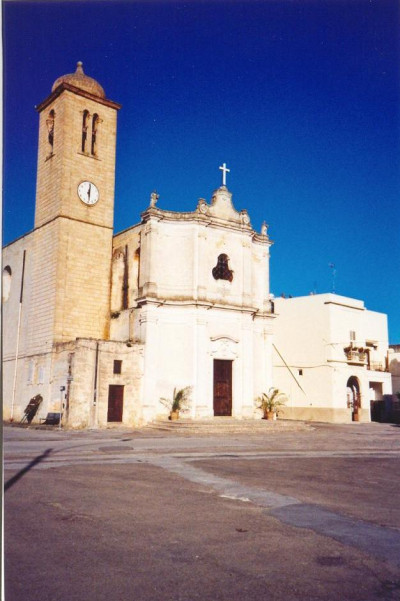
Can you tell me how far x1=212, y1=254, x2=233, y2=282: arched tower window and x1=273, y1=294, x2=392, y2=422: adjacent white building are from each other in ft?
27.9

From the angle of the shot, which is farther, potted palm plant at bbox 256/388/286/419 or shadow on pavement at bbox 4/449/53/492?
potted palm plant at bbox 256/388/286/419

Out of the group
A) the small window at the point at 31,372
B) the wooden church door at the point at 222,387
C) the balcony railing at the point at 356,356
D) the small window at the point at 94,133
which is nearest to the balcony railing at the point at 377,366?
the balcony railing at the point at 356,356

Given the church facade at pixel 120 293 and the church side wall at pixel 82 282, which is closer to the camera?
the church facade at pixel 120 293

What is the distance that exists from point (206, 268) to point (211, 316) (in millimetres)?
2767

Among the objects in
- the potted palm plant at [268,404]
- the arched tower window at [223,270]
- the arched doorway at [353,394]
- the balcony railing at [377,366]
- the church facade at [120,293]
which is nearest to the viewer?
the church facade at [120,293]

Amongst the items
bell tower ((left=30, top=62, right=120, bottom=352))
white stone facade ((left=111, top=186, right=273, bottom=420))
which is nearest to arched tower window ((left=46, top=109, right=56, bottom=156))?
bell tower ((left=30, top=62, right=120, bottom=352))

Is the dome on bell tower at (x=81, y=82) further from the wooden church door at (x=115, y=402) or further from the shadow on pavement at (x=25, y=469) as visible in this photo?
the shadow on pavement at (x=25, y=469)

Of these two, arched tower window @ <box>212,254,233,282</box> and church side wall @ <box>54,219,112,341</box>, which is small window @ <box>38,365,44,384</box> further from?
arched tower window @ <box>212,254,233,282</box>

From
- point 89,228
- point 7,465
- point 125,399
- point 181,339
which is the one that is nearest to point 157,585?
point 7,465

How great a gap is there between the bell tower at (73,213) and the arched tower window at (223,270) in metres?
6.39

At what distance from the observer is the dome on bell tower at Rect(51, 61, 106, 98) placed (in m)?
32.0

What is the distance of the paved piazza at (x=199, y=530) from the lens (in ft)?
A: 15.0

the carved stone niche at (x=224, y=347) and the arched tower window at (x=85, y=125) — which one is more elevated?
the arched tower window at (x=85, y=125)

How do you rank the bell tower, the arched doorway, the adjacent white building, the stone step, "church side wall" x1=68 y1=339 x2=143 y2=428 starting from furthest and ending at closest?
the arched doorway, the adjacent white building, the bell tower, "church side wall" x1=68 y1=339 x2=143 y2=428, the stone step
